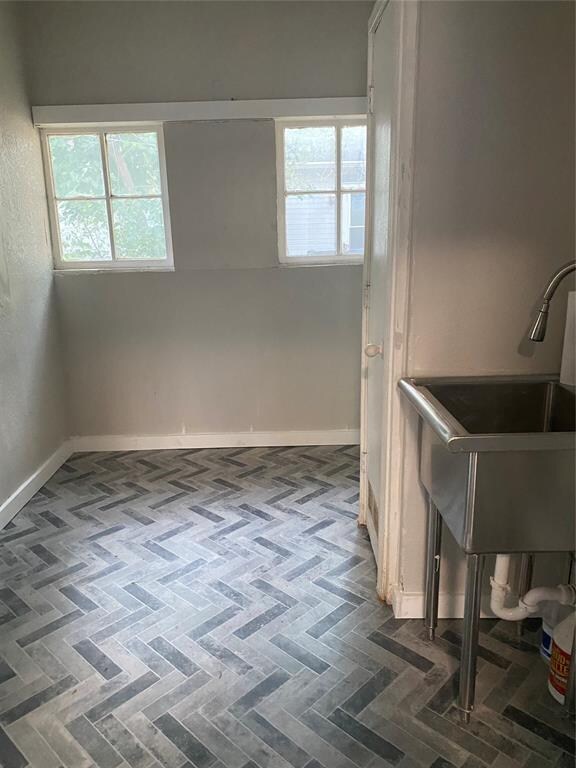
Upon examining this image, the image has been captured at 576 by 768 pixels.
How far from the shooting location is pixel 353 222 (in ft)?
12.3

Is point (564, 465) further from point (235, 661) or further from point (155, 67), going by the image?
point (155, 67)

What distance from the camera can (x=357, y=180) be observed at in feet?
12.1

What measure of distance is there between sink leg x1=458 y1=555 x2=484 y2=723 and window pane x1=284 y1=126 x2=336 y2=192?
2785 millimetres

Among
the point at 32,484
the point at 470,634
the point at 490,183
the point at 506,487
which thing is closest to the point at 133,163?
the point at 32,484

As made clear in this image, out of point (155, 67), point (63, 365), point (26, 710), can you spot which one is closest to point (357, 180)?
point (155, 67)

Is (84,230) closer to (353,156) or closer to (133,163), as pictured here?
(133,163)

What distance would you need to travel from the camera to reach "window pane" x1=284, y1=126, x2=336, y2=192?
143 inches

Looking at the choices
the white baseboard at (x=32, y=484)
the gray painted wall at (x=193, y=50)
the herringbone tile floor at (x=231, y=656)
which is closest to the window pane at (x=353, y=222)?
the gray painted wall at (x=193, y=50)

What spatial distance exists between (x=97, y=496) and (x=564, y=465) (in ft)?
8.75

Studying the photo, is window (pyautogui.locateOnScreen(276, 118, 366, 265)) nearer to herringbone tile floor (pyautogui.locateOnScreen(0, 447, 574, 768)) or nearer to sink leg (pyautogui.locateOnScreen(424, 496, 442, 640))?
herringbone tile floor (pyautogui.locateOnScreen(0, 447, 574, 768))

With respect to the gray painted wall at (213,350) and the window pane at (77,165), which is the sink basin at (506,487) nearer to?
the gray painted wall at (213,350)

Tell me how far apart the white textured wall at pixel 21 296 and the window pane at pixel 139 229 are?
0.46 m

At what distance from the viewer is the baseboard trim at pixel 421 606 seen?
2186 mm

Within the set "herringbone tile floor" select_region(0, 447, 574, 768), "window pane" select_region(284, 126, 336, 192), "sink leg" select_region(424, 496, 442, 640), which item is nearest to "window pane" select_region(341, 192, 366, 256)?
"window pane" select_region(284, 126, 336, 192)
